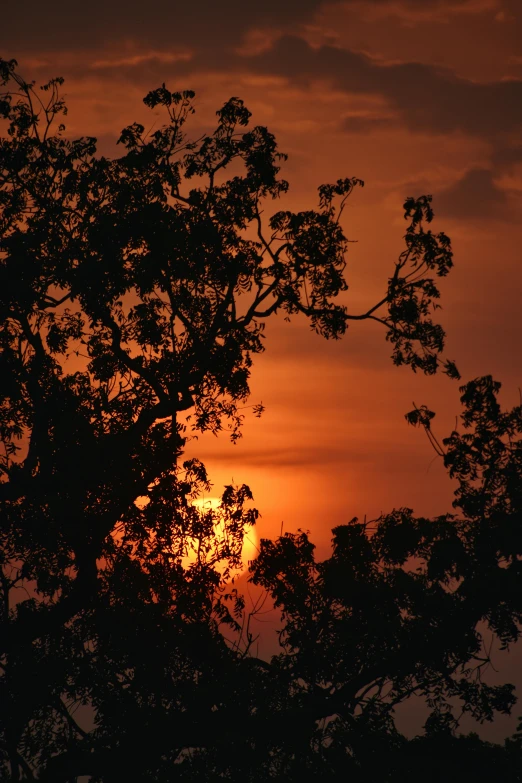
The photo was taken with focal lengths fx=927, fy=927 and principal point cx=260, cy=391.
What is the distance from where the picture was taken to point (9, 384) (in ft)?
59.4

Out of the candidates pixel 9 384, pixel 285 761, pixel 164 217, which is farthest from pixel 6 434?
pixel 285 761

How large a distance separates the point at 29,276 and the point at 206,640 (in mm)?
7862

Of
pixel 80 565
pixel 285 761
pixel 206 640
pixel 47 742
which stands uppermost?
pixel 80 565

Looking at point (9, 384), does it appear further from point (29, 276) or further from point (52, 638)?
point (52, 638)

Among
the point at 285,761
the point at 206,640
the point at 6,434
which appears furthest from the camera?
the point at 6,434

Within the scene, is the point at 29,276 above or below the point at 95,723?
above

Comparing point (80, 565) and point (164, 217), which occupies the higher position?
point (164, 217)

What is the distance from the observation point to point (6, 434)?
1875cm

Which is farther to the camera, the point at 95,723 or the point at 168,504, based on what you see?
the point at 168,504

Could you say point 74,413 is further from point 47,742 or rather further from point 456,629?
point 456,629

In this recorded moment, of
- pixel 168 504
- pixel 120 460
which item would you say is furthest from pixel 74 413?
pixel 168 504

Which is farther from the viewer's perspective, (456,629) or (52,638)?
(52,638)

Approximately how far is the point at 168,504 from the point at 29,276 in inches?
208

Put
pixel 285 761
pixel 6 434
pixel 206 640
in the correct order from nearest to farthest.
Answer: pixel 285 761
pixel 206 640
pixel 6 434
